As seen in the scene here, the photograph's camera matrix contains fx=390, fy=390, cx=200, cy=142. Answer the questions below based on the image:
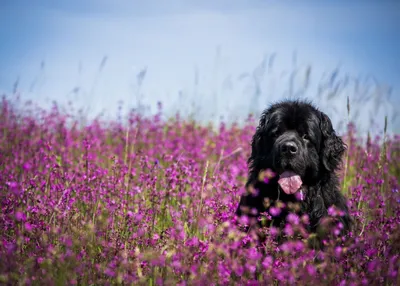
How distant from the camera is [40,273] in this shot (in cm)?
238

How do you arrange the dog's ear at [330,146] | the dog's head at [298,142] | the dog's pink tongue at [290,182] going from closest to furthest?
the dog's pink tongue at [290,182]
the dog's head at [298,142]
the dog's ear at [330,146]

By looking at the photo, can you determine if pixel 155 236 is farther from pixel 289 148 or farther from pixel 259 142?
pixel 259 142

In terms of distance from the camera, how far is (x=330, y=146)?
13.8 feet

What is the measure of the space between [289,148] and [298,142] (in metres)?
0.27

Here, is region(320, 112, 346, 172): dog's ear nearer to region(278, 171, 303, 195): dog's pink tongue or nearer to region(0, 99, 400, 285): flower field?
region(0, 99, 400, 285): flower field

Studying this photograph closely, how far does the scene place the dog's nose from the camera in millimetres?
3645

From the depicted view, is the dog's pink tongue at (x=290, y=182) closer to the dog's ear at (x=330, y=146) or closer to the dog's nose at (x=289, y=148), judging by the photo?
the dog's nose at (x=289, y=148)

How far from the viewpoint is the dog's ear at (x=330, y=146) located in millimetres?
Result: 4121

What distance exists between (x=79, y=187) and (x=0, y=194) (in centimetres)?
69

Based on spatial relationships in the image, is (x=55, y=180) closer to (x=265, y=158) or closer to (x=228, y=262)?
(x=265, y=158)

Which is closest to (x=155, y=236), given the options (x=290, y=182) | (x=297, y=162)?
(x=290, y=182)

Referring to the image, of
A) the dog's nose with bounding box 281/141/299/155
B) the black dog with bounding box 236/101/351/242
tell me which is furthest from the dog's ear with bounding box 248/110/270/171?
the dog's nose with bounding box 281/141/299/155

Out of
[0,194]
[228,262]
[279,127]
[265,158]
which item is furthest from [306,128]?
[0,194]

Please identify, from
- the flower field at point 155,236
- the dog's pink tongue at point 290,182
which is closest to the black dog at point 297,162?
the dog's pink tongue at point 290,182
